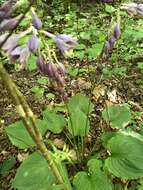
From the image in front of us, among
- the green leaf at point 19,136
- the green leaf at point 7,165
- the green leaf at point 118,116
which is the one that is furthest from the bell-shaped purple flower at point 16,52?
the green leaf at point 7,165

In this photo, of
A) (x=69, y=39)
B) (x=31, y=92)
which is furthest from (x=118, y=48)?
(x=69, y=39)

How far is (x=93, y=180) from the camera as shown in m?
2.37

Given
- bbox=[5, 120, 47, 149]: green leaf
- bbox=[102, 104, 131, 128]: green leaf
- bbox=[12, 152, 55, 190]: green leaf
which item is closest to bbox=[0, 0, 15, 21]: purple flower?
bbox=[12, 152, 55, 190]: green leaf

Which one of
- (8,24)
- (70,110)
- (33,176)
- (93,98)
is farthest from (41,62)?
(93,98)

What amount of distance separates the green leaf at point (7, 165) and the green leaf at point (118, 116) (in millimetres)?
740

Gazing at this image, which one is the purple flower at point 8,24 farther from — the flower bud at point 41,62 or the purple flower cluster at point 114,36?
the purple flower cluster at point 114,36

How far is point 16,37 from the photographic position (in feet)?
5.10

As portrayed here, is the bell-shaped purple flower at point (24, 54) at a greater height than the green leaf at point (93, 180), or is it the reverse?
the bell-shaped purple flower at point (24, 54)

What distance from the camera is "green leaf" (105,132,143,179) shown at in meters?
2.33

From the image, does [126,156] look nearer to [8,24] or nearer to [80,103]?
[80,103]

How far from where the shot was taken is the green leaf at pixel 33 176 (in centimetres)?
233

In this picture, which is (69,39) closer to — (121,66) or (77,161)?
(77,161)

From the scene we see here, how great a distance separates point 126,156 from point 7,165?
3.05 ft

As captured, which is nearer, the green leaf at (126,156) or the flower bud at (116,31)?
the flower bud at (116,31)
